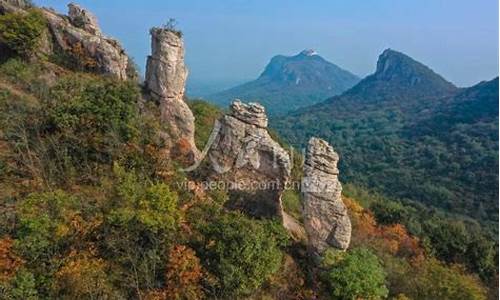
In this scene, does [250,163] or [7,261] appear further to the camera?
[250,163]

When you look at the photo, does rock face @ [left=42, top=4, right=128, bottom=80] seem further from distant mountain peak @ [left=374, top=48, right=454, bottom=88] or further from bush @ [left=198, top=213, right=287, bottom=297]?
distant mountain peak @ [left=374, top=48, right=454, bottom=88]

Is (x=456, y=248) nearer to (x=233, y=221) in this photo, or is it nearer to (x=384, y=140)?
(x=233, y=221)

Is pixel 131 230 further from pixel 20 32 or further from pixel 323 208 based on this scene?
pixel 20 32

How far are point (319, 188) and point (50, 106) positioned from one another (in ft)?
37.6

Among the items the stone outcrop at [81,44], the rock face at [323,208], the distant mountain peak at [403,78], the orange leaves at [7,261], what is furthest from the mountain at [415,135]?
the orange leaves at [7,261]

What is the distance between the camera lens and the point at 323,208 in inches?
657

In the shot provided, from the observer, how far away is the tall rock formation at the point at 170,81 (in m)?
22.0

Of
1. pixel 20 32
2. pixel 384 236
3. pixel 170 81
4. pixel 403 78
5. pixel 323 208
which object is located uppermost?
pixel 403 78

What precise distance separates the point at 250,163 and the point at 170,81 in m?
6.39

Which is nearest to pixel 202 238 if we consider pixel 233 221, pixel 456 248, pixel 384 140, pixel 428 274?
pixel 233 221

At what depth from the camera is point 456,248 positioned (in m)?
26.8

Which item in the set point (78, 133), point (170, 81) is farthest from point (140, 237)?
point (170, 81)

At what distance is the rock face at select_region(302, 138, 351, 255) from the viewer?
16.6 meters

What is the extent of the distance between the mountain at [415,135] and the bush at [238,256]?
3989 centimetres
